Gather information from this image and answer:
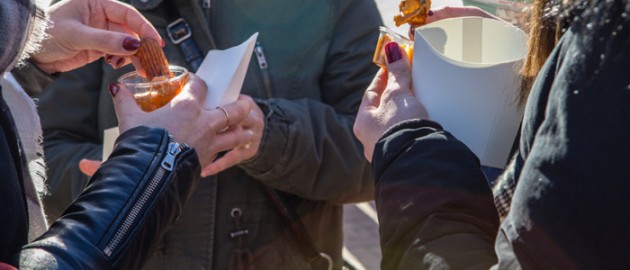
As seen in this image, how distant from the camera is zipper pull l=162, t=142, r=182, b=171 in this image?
133cm

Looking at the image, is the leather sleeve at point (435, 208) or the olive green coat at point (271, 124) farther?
the olive green coat at point (271, 124)

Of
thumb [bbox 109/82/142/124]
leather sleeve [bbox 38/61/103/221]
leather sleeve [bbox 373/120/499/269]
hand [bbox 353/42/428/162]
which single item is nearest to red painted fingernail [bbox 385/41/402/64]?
hand [bbox 353/42/428/162]

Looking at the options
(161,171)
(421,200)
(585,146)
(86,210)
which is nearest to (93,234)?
(86,210)

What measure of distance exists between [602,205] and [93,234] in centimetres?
76

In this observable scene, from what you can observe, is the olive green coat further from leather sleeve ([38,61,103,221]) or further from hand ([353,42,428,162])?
hand ([353,42,428,162])

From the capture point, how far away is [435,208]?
1130 millimetres

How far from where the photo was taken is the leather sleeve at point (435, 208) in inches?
43.5

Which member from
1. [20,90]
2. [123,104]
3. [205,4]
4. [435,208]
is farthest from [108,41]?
[435,208]

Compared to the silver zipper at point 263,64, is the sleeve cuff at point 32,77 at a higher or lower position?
higher

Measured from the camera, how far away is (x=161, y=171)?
1312 millimetres

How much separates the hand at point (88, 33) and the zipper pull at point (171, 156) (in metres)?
0.41

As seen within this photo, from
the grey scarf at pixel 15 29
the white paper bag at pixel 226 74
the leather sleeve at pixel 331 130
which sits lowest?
the leather sleeve at pixel 331 130

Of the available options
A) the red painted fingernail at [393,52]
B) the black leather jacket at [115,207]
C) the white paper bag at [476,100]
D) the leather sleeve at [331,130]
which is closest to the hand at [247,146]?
the leather sleeve at [331,130]

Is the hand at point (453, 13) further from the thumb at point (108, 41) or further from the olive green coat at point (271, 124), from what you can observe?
the thumb at point (108, 41)
